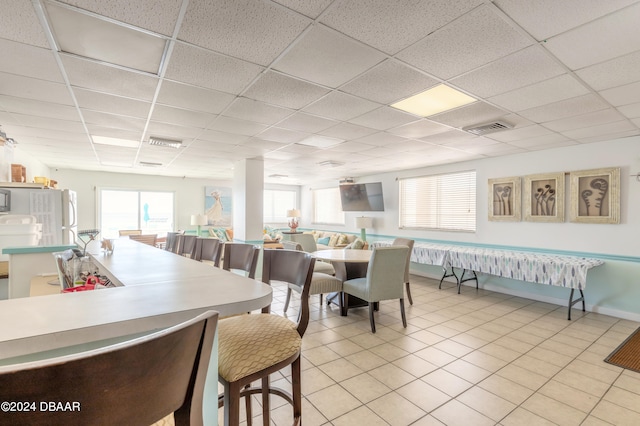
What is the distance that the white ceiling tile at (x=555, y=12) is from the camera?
4.96ft

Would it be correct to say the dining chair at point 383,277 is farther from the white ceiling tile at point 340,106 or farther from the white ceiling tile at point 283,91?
the white ceiling tile at point 283,91

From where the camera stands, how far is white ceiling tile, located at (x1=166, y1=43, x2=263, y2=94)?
2002 mm

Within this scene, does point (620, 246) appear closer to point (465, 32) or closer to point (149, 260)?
point (465, 32)

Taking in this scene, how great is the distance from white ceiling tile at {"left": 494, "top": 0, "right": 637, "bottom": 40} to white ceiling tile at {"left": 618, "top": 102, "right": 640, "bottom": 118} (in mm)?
1842

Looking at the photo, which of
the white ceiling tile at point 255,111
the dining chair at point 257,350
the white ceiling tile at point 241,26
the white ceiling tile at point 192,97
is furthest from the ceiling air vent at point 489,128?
the dining chair at point 257,350

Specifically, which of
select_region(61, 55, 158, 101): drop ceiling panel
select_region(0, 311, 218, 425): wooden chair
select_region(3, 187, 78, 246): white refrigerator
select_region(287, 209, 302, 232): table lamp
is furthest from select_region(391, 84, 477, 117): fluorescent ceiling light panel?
select_region(287, 209, 302, 232): table lamp

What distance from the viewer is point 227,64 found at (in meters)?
2.13

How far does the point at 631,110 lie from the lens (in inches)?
114

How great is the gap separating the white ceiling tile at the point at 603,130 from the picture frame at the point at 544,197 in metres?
0.77

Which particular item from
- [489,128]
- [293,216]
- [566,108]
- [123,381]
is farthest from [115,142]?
[566,108]

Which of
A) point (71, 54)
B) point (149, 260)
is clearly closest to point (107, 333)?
point (149, 260)

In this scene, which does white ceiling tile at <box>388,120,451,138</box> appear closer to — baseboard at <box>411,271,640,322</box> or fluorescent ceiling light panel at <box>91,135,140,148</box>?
baseboard at <box>411,271,640,322</box>

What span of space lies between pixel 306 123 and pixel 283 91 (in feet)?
2.82

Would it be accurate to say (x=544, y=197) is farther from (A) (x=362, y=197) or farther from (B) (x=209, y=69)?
(B) (x=209, y=69)
